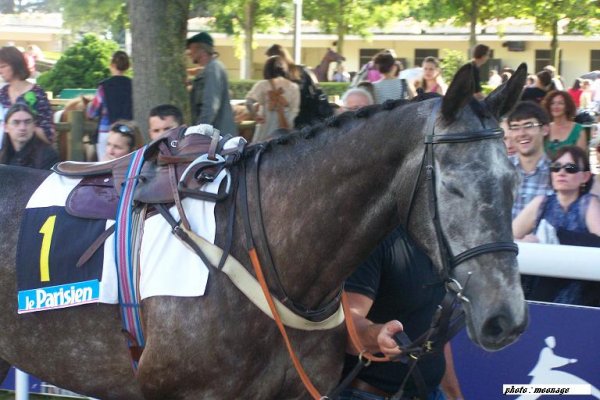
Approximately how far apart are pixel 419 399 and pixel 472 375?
1.02m

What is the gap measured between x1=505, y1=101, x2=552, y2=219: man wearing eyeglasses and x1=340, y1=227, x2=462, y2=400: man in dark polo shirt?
236cm

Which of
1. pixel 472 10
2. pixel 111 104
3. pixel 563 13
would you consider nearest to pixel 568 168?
pixel 111 104

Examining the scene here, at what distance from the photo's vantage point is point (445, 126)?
113 inches

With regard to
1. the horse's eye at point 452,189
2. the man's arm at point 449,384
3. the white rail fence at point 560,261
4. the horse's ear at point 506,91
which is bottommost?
the man's arm at point 449,384

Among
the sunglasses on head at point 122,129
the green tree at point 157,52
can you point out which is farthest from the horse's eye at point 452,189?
the green tree at point 157,52

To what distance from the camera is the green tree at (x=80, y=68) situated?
19.2 m

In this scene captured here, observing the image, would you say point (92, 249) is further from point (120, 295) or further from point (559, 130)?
point (559, 130)

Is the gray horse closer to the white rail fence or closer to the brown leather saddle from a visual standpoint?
the brown leather saddle

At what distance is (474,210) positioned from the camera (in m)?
2.76

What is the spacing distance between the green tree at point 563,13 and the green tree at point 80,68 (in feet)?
31.5

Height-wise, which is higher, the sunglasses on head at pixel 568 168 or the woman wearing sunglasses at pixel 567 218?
the sunglasses on head at pixel 568 168

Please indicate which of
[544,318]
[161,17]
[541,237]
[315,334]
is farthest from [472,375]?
[161,17]

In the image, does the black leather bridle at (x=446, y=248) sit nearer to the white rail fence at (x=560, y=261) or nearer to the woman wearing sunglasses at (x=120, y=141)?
the white rail fence at (x=560, y=261)

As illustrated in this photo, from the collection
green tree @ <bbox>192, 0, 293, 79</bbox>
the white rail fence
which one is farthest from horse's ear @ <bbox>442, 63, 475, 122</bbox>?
green tree @ <bbox>192, 0, 293, 79</bbox>
